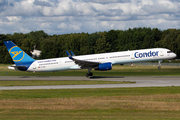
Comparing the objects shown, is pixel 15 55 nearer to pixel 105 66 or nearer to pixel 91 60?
pixel 91 60

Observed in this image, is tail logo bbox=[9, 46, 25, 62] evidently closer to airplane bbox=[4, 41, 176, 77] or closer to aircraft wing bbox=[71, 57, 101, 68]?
airplane bbox=[4, 41, 176, 77]

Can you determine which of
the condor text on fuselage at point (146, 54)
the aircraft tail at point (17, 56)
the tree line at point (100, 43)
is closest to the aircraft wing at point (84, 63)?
the condor text on fuselage at point (146, 54)

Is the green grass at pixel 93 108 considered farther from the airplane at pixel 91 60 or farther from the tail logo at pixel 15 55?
the tail logo at pixel 15 55

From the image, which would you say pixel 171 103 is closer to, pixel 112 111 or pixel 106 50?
pixel 112 111

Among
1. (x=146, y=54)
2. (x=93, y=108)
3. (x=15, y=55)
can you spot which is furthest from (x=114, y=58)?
(x=93, y=108)

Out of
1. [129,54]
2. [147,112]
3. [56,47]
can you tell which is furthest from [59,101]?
[56,47]

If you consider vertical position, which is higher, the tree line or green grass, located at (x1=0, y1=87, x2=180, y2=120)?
the tree line

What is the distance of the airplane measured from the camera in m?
40.0

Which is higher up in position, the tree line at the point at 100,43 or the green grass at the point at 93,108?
the tree line at the point at 100,43

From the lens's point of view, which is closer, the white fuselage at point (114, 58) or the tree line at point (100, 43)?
the white fuselage at point (114, 58)

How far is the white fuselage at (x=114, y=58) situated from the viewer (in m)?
40.1

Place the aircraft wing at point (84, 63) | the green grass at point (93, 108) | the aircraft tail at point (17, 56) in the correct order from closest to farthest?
the green grass at point (93, 108) < the aircraft wing at point (84, 63) < the aircraft tail at point (17, 56)

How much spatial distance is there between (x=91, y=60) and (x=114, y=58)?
4.15 meters

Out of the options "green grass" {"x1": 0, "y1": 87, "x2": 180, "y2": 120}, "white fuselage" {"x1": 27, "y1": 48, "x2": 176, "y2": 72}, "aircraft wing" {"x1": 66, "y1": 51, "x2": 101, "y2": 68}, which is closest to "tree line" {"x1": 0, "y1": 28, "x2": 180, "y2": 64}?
"white fuselage" {"x1": 27, "y1": 48, "x2": 176, "y2": 72}
